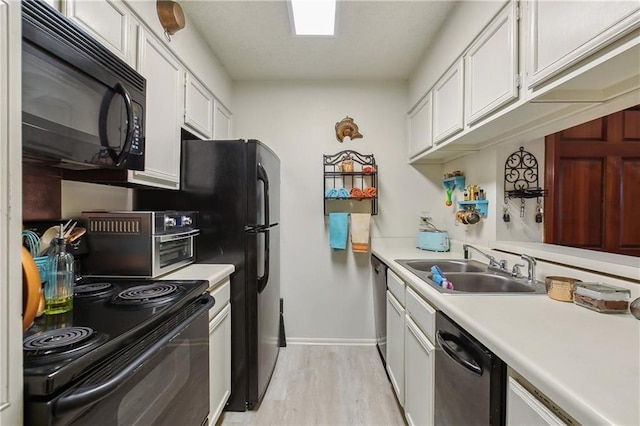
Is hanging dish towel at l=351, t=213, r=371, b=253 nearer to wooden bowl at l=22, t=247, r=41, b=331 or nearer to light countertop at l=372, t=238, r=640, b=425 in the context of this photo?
light countertop at l=372, t=238, r=640, b=425

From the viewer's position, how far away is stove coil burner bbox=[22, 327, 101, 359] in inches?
26.2

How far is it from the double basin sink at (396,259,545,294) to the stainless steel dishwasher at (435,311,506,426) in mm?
229

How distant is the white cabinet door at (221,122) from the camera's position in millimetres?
2281

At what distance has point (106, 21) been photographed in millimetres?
1176

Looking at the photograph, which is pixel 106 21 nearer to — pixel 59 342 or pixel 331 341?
pixel 59 342

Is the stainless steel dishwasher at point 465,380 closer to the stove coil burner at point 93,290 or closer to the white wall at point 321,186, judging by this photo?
the stove coil burner at point 93,290

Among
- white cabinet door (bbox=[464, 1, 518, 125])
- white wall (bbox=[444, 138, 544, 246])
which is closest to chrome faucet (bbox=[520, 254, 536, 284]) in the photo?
white wall (bbox=[444, 138, 544, 246])

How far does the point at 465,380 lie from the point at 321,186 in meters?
1.99

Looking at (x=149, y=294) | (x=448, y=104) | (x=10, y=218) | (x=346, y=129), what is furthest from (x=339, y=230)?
(x=10, y=218)

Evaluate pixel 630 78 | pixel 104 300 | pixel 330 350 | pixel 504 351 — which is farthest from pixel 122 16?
pixel 330 350

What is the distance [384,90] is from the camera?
271cm

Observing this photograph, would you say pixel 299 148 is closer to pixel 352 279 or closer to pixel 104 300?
pixel 352 279

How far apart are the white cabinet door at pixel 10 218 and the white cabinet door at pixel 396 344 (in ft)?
5.13

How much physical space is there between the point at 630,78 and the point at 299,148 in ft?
6.97
